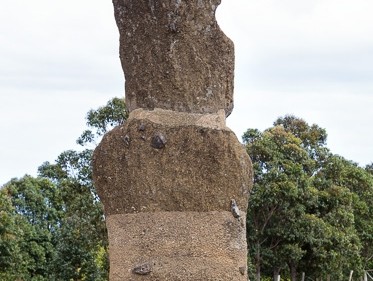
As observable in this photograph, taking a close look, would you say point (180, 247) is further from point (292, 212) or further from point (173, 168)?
point (292, 212)

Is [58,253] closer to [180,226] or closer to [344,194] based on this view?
[344,194]

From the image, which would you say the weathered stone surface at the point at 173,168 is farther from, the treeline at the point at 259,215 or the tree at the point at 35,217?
the tree at the point at 35,217

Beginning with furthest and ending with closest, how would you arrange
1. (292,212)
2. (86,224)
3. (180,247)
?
(292,212) < (86,224) < (180,247)

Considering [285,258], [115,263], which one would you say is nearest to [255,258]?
[285,258]

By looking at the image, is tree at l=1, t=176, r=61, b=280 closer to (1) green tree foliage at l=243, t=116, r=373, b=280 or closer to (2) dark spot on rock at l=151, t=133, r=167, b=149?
(1) green tree foliage at l=243, t=116, r=373, b=280

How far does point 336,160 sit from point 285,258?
4.86 meters

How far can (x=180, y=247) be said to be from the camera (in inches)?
201

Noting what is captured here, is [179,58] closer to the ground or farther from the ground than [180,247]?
farther from the ground

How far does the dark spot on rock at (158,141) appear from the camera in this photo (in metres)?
5.22

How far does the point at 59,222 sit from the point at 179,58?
23.1 meters

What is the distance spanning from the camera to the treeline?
70.5 feet

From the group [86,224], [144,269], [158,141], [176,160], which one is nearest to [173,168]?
[176,160]

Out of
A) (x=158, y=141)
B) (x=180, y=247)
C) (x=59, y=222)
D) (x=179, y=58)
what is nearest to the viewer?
(x=180, y=247)

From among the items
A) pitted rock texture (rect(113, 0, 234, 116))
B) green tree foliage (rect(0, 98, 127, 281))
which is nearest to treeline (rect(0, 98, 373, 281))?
green tree foliage (rect(0, 98, 127, 281))
